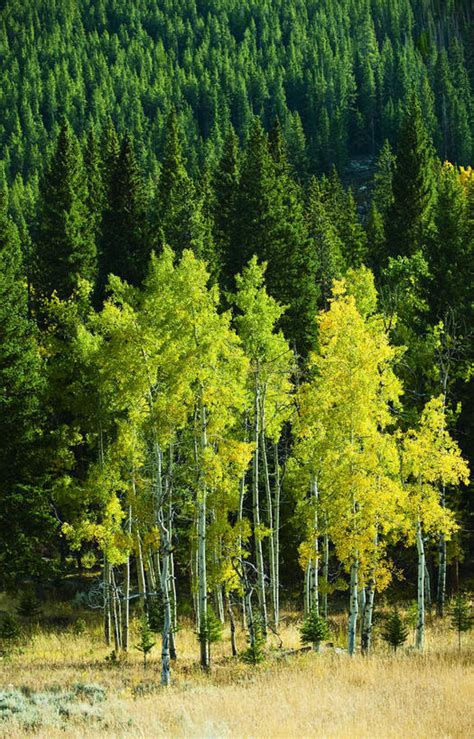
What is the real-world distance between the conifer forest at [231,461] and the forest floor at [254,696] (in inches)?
4.3

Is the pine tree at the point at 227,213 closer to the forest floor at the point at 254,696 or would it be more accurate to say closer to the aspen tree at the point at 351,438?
the aspen tree at the point at 351,438

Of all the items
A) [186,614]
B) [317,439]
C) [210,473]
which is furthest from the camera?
[186,614]

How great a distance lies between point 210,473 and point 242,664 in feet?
20.2

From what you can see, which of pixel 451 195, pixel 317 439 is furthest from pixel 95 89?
pixel 317 439

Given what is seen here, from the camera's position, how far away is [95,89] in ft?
592

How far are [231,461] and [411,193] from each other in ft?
111

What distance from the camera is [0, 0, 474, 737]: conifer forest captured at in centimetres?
1877

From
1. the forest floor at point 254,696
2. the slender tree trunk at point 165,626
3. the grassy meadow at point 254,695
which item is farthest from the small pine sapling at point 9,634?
the slender tree trunk at point 165,626

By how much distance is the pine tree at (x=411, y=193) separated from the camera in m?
48.5

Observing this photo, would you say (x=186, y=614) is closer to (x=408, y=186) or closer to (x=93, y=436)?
(x=93, y=436)

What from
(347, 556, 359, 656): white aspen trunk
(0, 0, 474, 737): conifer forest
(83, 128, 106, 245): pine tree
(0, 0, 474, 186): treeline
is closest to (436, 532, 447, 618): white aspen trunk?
(0, 0, 474, 737): conifer forest

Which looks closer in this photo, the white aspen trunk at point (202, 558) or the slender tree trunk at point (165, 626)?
the slender tree trunk at point (165, 626)

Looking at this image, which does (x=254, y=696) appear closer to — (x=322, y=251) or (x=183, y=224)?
(x=183, y=224)

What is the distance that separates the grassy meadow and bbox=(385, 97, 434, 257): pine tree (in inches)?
1196
